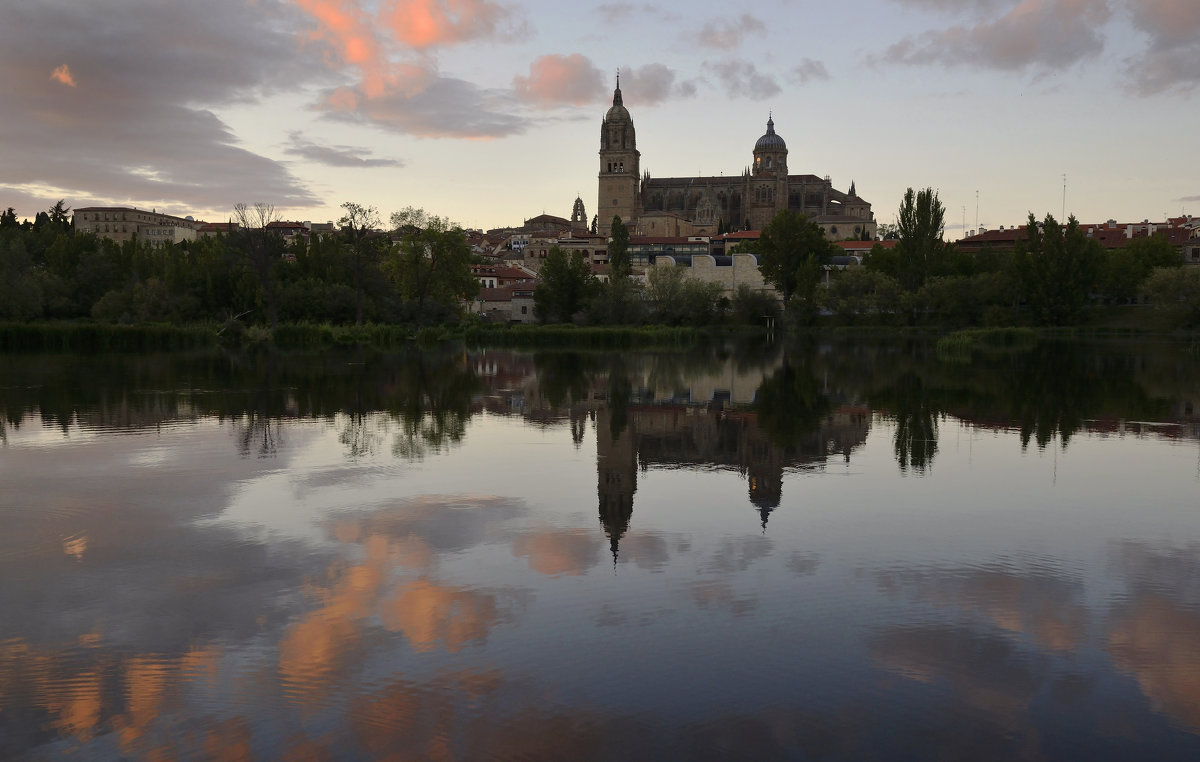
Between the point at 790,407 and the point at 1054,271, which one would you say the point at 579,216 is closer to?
the point at 1054,271

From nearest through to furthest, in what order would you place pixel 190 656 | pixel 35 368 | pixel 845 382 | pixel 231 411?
1. pixel 190 656
2. pixel 231 411
3. pixel 845 382
4. pixel 35 368

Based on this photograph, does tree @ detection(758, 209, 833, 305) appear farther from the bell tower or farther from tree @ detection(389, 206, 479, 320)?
the bell tower

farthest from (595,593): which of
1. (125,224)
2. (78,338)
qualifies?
(125,224)

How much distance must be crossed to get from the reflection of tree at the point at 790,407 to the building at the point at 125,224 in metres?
165

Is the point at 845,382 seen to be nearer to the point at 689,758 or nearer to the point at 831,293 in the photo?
the point at 689,758

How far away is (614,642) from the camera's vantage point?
6480 millimetres

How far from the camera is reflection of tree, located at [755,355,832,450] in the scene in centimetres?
1727

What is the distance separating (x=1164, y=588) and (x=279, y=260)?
67578 millimetres

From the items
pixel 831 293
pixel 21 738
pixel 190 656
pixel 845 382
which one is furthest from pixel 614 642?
pixel 831 293

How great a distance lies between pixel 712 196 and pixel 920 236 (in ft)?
347

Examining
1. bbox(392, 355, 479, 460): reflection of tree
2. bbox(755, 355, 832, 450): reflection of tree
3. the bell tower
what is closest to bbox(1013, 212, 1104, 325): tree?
bbox(755, 355, 832, 450): reflection of tree

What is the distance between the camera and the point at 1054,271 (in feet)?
235

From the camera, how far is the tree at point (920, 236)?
243 ft

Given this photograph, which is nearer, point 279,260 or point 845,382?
point 845,382
